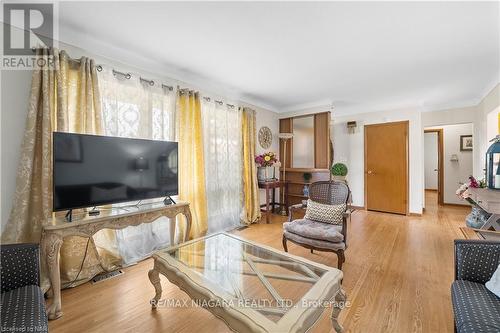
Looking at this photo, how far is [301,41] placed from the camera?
216 centimetres

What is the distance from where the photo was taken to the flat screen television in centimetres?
180

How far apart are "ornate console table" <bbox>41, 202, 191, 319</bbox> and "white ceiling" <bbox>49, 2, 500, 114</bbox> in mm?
1657

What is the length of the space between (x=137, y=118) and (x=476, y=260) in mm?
3130

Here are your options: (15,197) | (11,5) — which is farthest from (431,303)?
(11,5)

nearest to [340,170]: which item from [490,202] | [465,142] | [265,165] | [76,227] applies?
[265,165]

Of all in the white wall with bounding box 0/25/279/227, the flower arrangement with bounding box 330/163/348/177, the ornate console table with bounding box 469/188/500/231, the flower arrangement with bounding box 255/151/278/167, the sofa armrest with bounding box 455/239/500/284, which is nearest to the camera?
the sofa armrest with bounding box 455/239/500/284

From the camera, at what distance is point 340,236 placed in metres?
2.11

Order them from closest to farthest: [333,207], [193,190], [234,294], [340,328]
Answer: [234,294] → [340,328] → [333,207] → [193,190]

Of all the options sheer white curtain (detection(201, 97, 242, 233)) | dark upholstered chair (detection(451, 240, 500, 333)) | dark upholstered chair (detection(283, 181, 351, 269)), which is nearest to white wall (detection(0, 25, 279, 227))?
sheer white curtain (detection(201, 97, 242, 233))

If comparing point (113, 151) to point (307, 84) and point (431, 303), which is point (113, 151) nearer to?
point (307, 84)

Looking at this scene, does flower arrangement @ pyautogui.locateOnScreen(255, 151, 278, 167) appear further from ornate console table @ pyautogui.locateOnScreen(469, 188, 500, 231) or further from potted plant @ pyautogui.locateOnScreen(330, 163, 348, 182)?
ornate console table @ pyautogui.locateOnScreen(469, 188, 500, 231)

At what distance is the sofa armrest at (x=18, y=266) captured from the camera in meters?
1.23

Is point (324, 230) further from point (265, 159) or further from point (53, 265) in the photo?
point (53, 265)

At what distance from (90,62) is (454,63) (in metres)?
4.03
